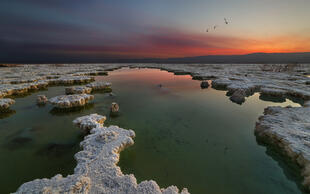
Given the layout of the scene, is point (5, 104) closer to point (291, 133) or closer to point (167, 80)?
point (291, 133)

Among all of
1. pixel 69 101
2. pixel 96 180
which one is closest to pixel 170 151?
pixel 96 180

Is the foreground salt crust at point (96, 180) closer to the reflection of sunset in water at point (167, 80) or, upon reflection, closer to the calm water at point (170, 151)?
the calm water at point (170, 151)

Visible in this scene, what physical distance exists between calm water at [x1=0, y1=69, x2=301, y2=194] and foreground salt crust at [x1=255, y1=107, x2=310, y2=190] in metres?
0.52

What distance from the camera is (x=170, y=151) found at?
283 inches

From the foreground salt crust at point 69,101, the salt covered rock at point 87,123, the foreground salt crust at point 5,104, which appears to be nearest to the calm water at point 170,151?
the salt covered rock at point 87,123

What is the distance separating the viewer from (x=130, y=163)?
628cm

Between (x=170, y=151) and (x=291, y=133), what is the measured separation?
6793 mm

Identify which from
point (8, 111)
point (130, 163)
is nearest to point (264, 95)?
point (130, 163)

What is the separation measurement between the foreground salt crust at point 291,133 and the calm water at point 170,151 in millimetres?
521

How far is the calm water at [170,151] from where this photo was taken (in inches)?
211

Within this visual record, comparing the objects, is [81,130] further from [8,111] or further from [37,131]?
[8,111]

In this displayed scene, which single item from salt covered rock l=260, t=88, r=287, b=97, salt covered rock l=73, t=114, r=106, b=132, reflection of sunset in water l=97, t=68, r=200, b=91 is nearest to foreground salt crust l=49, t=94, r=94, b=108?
salt covered rock l=73, t=114, r=106, b=132

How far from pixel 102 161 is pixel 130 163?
1450 millimetres

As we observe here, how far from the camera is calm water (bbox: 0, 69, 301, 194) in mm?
5355
